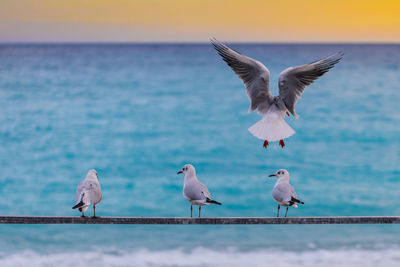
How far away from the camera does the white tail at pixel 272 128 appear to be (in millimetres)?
4473

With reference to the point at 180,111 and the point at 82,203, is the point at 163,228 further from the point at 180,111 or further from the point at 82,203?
the point at 180,111

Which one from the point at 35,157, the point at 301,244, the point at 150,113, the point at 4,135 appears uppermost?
the point at 150,113

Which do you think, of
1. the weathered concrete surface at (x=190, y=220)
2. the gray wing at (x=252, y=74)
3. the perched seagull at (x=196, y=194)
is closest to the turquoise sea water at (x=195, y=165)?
the gray wing at (x=252, y=74)

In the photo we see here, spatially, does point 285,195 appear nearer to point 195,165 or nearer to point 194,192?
point 194,192

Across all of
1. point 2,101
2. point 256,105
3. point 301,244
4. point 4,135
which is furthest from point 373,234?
point 2,101

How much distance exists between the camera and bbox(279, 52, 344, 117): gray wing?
4777 millimetres

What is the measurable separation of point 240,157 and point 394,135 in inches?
261

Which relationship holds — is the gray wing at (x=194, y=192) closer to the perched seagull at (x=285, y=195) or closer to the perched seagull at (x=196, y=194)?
the perched seagull at (x=196, y=194)

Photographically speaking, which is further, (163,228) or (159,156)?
(159,156)

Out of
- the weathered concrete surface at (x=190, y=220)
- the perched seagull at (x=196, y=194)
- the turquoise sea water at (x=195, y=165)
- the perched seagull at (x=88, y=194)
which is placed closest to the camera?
the weathered concrete surface at (x=190, y=220)

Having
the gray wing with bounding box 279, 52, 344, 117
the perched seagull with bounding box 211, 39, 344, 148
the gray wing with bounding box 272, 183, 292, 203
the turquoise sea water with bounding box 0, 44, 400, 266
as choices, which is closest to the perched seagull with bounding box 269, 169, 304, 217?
the gray wing with bounding box 272, 183, 292, 203

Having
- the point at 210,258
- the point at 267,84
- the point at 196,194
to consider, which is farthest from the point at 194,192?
the point at 210,258

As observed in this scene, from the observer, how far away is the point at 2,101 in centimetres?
2686

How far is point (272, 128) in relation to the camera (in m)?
4.64
